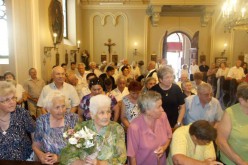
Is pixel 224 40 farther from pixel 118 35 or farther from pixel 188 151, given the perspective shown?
pixel 188 151

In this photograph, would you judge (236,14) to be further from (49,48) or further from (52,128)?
(52,128)

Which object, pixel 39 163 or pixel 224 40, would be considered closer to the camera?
pixel 39 163

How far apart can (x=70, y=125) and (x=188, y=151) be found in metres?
1.25

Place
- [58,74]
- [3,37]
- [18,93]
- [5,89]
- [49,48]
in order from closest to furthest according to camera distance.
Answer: [5,89] < [58,74] < [18,93] < [3,37] < [49,48]

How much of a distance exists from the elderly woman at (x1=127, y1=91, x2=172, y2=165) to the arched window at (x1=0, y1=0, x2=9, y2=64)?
5270 mm

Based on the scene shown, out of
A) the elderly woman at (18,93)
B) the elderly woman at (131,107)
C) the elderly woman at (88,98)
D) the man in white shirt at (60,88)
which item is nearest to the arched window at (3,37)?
the elderly woman at (18,93)

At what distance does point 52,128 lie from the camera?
2730 mm

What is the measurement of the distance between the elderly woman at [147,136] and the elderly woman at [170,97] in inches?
44.1

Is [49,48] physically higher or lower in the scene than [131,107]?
higher

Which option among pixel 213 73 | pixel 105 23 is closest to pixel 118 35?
pixel 105 23

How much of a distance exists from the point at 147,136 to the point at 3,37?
5622mm

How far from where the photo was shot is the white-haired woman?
270 centimetres

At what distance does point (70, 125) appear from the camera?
279cm

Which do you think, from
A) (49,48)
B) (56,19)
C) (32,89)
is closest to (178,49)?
(56,19)
